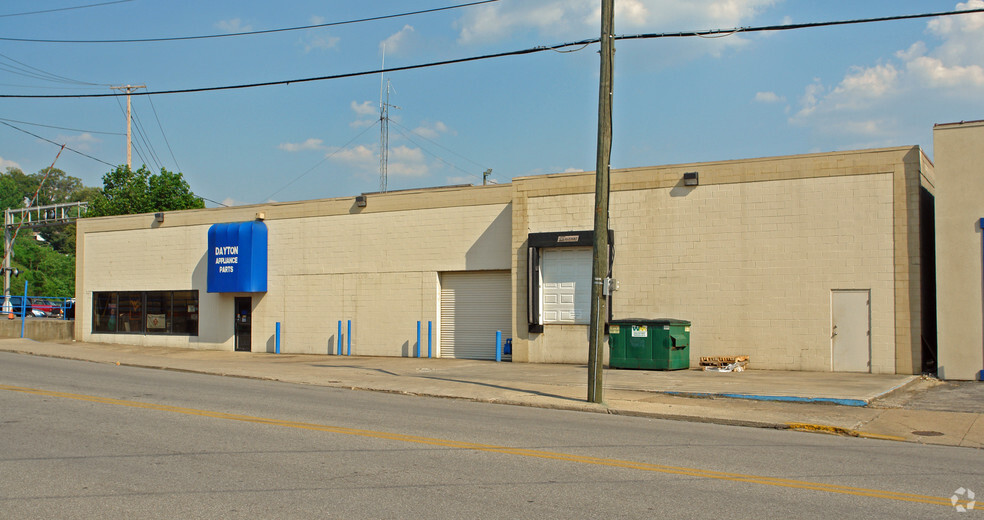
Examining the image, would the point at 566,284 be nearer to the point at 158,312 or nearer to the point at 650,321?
the point at 650,321

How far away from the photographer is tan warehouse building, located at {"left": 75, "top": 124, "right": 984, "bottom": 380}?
19391 millimetres

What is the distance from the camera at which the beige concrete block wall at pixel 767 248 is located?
19094 millimetres

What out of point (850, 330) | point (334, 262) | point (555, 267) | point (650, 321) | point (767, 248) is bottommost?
point (850, 330)

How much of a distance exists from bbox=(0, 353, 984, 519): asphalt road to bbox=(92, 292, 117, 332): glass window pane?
20199 mm

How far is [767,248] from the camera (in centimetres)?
2048

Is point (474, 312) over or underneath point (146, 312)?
over

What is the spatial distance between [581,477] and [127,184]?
51853mm

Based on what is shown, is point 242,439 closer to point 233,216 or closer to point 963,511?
point 963,511

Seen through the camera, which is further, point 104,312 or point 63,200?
point 63,200

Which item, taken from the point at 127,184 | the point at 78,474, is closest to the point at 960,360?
the point at 78,474

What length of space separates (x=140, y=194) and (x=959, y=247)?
4776cm

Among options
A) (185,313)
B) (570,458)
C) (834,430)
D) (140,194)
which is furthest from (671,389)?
(140,194)

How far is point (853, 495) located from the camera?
7.38 meters

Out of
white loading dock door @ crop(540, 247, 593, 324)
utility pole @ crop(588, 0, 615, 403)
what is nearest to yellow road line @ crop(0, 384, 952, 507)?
utility pole @ crop(588, 0, 615, 403)
